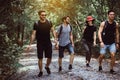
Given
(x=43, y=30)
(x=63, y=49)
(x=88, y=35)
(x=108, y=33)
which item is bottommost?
(x=63, y=49)

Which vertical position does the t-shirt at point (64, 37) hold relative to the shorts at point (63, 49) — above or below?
above

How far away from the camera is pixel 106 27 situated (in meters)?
12.8

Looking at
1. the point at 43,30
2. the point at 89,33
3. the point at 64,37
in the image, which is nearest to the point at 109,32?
the point at 64,37

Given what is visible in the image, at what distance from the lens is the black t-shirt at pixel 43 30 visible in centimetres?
1250

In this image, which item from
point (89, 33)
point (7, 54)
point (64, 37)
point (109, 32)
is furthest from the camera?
point (89, 33)

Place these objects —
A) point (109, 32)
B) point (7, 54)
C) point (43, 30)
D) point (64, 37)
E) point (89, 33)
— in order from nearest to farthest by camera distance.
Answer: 1. point (7, 54)
2. point (43, 30)
3. point (109, 32)
4. point (64, 37)
5. point (89, 33)

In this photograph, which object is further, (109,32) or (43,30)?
(109,32)

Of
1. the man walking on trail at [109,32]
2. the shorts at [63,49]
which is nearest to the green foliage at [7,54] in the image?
the shorts at [63,49]

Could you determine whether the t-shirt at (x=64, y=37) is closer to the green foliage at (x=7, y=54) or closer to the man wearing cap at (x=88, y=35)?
the man wearing cap at (x=88, y=35)

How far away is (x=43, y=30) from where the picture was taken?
493 inches

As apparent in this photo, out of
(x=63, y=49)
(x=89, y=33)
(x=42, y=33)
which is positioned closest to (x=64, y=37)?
(x=63, y=49)

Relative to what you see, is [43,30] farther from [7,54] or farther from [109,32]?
[109,32]

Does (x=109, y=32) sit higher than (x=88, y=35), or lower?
higher

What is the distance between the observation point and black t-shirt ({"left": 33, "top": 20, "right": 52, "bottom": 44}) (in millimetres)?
12500
